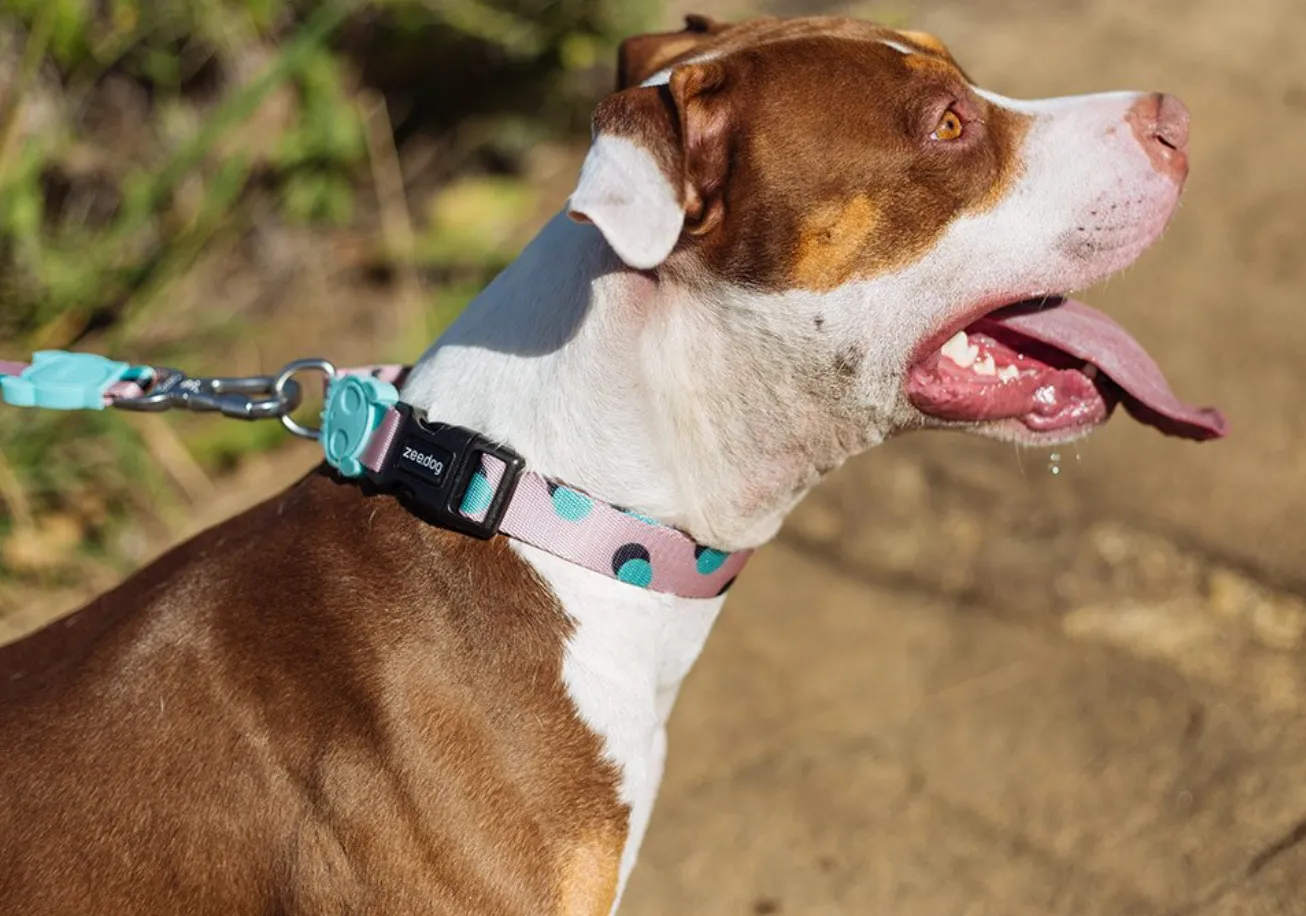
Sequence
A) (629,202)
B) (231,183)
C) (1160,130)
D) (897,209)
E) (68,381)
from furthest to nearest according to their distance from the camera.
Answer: (231,183)
(68,381)
(1160,130)
(897,209)
(629,202)

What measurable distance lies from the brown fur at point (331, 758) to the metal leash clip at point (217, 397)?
49 centimetres

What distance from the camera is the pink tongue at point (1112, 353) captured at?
2.97 m

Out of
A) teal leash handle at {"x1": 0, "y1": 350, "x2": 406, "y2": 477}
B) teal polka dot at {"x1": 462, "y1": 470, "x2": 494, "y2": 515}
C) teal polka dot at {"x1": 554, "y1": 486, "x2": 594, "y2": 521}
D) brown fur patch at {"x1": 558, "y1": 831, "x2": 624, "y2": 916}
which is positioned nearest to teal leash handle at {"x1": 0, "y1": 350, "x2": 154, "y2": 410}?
teal leash handle at {"x1": 0, "y1": 350, "x2": 406, "y2": 477}

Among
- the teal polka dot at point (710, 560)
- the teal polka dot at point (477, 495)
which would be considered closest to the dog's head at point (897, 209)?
the teal polka dot at point (710, 560)

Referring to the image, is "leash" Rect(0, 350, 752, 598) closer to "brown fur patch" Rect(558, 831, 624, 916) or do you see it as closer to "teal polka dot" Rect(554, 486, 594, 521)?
"teal polka dot" Rect(554, 486, 594, 521)

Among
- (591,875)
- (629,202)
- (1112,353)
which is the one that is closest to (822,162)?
(629,202)

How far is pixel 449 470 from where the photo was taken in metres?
2.67

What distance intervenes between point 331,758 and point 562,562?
0.53 meters

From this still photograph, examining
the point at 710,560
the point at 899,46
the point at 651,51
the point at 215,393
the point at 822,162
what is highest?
the point at 899,46

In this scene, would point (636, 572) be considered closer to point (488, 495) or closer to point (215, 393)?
point (488, 495)

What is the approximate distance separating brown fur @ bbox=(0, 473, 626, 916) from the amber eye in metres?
1.11

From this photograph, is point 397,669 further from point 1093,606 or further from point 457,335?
point 1093,606

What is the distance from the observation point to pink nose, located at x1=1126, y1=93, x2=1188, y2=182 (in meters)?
2.86

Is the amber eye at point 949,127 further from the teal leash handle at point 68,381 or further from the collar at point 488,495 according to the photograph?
the teal leash handle at point 68,381
